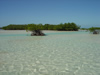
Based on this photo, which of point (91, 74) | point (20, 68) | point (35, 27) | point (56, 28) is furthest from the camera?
point (56, 28)

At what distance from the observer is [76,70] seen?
3402 mm

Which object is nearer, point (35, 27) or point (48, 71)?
point (48, 71)

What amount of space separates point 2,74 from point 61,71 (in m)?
1.66

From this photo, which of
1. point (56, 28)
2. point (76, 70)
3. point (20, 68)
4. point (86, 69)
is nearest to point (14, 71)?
point (20, 68)

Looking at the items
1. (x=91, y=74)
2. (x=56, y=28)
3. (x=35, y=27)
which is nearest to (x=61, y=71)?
(x=91, y=74)

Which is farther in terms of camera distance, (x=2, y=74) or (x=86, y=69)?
(x=86, y=69)

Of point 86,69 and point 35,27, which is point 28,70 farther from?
point 35,27

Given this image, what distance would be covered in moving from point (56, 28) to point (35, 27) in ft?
99.8

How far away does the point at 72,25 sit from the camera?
49.8 metres

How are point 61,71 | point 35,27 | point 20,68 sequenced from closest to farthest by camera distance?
point 61,71
point 20,68
point 35,27

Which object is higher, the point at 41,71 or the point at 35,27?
the point at 35,27

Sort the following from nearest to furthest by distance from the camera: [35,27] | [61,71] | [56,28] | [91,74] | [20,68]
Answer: [91,74], [61,71], [20,68], [35,27], [56,28]

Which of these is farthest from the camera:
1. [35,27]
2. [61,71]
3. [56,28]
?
[56,28]

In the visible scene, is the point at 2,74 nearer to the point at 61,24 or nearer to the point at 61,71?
the point at 61,71
